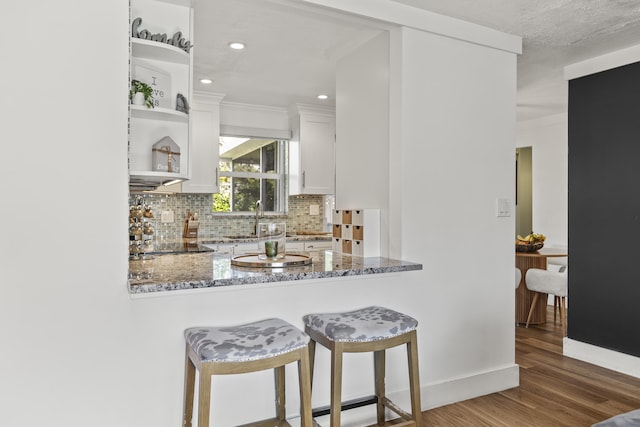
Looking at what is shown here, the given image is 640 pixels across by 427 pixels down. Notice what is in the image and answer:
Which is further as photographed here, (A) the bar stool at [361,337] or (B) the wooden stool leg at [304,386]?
(A) the bar stool at [361,337]

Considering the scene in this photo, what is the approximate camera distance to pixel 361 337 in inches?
78.3

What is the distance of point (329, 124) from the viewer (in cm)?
512

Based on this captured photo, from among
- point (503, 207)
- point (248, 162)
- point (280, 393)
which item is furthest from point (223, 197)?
point (280, 393)

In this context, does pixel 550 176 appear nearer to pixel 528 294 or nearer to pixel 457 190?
pixel 528 294

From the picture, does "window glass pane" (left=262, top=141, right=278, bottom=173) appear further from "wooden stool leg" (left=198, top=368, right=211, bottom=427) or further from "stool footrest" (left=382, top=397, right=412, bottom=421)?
"wooden stool leg" (left=198, top=368, right=211, bottom=427)

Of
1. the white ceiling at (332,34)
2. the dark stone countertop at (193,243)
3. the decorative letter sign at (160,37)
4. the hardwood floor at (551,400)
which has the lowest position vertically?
the hardwood floor at (551,400)

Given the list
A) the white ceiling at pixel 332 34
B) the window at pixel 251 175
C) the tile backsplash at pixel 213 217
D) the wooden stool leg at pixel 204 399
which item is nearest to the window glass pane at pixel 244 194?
the window at pixel 251 175

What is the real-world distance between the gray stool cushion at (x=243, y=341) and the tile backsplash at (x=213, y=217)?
9.43 ft

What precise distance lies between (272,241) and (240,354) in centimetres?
87

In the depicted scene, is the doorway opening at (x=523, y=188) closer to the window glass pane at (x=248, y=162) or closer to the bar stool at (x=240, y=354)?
the window glass pane at (x=248, y=162)

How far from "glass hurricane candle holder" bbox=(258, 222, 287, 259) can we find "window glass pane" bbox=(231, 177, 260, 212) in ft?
8.99

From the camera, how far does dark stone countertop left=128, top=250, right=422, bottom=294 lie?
1876mm

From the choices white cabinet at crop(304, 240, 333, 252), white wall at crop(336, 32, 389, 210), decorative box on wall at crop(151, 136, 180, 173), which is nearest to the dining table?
white cabinet at crop(304, 240, 333, 252)

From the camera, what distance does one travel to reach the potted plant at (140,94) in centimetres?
218
